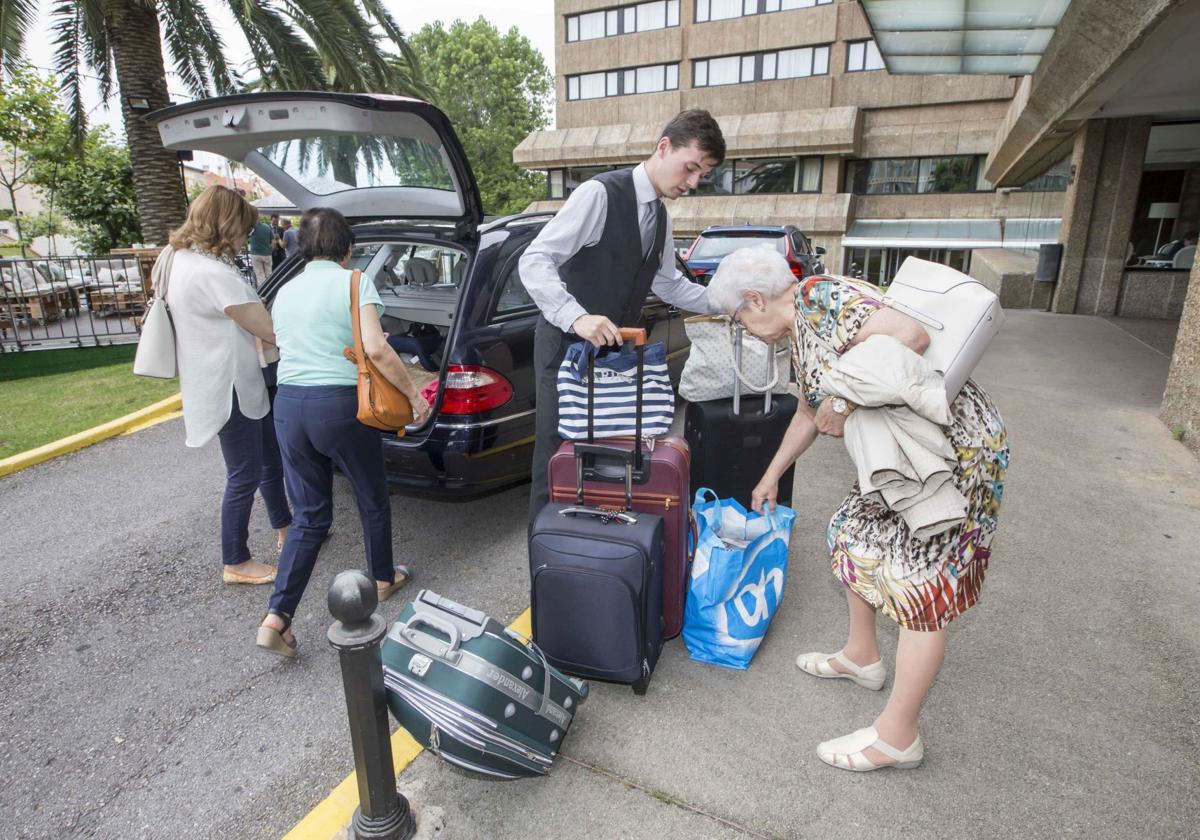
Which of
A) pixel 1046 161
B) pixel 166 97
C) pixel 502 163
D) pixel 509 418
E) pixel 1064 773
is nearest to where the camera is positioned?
pixel 1064 773

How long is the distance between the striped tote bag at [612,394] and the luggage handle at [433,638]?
888 mm

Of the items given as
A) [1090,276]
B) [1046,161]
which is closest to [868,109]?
[1046,161]

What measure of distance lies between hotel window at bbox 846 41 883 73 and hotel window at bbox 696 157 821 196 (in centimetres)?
392

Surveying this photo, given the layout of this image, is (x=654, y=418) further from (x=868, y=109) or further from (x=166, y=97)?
(x=868, y=109)

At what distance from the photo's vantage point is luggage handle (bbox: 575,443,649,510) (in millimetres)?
2463

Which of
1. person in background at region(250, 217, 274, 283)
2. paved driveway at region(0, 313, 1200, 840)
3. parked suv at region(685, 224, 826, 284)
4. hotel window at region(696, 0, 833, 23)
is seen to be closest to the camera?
paved driveway at region(0, 313, 1200, 840)

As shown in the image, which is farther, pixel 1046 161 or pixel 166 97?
pixel 1046 161

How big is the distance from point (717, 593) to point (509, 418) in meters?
1.43

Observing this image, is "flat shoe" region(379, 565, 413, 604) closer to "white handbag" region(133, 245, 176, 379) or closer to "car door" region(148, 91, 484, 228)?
"white handbag" region(133, 245, 176, 379)

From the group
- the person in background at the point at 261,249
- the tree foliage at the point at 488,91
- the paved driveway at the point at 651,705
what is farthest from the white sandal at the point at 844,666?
Result: the tree foliage at the point at 488,91

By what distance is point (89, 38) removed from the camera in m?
9.02

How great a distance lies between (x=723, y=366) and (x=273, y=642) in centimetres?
234

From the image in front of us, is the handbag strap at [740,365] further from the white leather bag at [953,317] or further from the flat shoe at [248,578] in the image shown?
the flat shoe at [248,578]

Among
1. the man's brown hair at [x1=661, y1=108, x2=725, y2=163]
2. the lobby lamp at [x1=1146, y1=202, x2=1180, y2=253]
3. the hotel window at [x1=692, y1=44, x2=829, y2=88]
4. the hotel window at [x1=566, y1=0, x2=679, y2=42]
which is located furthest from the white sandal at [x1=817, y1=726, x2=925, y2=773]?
the hotel window at [x1=566, y1=0, x2=679, y2=42]
